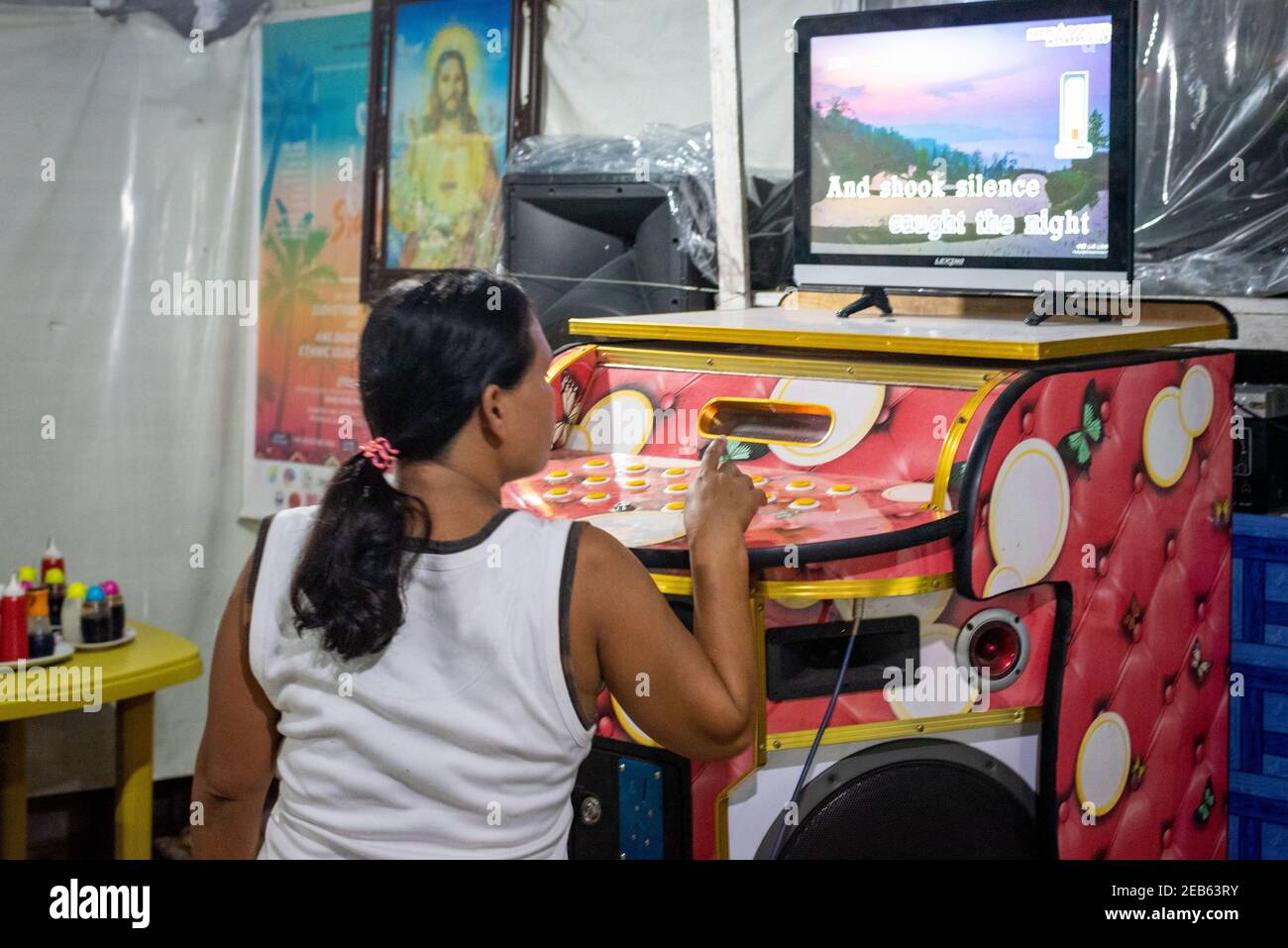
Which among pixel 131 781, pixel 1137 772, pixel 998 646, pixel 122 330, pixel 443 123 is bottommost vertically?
pixel 131 781

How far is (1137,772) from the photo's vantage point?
2158 millimetres

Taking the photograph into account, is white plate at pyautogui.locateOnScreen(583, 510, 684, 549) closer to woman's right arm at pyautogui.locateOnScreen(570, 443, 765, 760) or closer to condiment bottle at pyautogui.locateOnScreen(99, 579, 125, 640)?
woman's right arm at pyautogui.locateOnScreen(570, 443, 765, 760)

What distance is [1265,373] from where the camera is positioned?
A: 8.26 feet

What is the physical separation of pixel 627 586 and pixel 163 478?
9.88ft

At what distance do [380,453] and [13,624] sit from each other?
1826 mm

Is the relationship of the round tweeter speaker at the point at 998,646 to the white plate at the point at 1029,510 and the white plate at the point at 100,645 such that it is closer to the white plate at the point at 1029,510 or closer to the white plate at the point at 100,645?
→ the white plate at the point at 1029,510

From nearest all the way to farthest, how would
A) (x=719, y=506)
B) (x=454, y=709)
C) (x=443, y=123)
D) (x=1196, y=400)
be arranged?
(x=454, y=709), (x=719, y=506), (x=1196, y=400), (x=443, y=123)

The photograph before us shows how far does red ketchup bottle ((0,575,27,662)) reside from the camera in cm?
294

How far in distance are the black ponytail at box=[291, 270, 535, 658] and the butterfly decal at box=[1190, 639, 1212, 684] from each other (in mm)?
1323

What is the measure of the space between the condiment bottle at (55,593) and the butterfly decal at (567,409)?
1489 millimetres

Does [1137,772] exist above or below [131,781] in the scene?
above

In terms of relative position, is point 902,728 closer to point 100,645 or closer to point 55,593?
point 100,645

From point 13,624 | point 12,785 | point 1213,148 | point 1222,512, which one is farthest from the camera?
point 12,785

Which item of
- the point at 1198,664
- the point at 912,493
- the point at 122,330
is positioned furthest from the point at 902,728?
the point at 122,330
